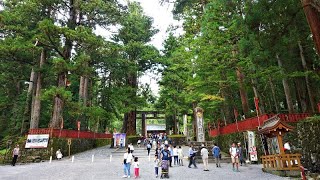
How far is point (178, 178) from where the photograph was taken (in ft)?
34.9

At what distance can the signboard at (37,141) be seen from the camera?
1839cm

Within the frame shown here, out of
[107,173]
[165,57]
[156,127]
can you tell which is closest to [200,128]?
[107,173]

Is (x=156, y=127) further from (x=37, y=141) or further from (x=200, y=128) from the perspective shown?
(x=37, y=141)

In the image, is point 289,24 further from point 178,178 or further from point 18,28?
point 18,28

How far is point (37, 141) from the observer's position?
Answer: 18453mm

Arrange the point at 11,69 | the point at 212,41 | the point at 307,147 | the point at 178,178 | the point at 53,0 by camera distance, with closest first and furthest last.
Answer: the point at 178,178 → the point at 307,147 → the point at 212,41 → the point at 53,0 → the point at 11,69

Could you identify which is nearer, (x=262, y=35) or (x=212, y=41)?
(x=262, y=35)

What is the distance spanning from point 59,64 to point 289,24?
14813 mm

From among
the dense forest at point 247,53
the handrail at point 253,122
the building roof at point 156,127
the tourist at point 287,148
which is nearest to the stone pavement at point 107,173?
the tourist at point 287,148

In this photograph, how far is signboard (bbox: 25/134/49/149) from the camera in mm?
18391

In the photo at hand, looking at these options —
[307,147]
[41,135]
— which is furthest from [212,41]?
[41,135]

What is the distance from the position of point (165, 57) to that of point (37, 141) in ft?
67.7

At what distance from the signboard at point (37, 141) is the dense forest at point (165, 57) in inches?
73.9

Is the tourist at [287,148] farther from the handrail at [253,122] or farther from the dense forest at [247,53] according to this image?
the dense forest at [247,53]
